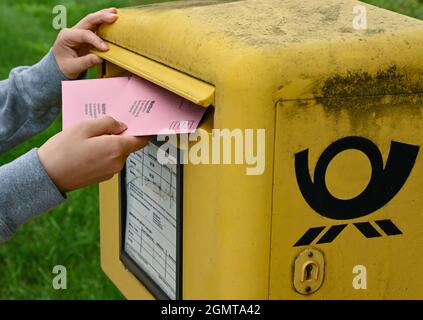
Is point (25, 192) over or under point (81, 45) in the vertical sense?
under

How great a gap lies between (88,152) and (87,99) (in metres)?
0.20

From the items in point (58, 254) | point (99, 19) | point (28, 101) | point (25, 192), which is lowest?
point (58, 254)

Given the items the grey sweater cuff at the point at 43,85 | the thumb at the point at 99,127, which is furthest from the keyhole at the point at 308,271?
the grey sweater cuff at the point at 43,85

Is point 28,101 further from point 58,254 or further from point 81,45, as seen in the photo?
point 58,254

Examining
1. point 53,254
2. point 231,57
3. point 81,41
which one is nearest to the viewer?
point 231,57

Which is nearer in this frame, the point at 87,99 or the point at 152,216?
the point at 87,99

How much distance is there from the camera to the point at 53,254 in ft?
10.6

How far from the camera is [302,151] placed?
1405 millimetres

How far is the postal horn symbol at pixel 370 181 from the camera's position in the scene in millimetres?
1423

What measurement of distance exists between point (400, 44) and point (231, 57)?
0.33 m

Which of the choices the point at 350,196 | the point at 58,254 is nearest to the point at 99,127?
the point at 350,196

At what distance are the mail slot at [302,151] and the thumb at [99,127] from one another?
13cm
